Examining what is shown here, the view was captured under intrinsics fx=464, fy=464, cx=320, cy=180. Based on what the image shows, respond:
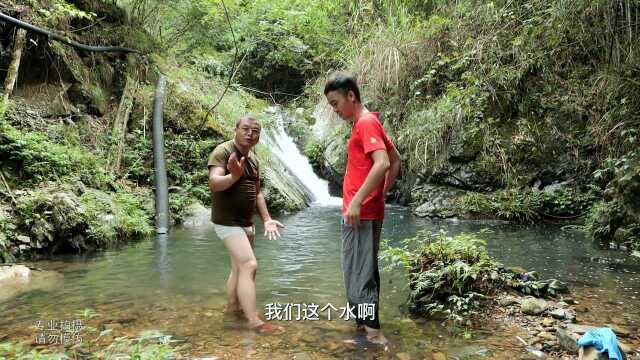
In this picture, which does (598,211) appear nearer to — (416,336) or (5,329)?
(416,336)

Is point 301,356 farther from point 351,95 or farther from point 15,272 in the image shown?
point 15,272

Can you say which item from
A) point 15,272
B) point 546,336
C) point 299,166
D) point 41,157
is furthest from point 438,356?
point 299,166

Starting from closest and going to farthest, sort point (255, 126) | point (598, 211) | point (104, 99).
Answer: point (255, 126) < point (598, 211) < point (104, 99)

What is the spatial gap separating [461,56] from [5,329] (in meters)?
10.7

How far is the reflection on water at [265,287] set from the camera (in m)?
3.37

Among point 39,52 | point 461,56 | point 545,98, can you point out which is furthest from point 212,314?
point 461,56

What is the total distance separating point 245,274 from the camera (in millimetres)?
3646

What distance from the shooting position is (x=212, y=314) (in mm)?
3986

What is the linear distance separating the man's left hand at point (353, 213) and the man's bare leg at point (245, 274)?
98 centimetres

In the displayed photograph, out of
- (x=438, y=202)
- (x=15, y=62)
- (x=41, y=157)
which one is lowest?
(x=438, y=202)

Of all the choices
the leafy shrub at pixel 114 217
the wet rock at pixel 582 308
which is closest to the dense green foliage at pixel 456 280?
the wet rock at pixel 582 308

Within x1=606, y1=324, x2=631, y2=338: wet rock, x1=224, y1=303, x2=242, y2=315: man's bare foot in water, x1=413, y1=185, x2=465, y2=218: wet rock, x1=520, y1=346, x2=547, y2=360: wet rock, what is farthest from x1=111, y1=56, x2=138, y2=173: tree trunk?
x1=606, y1=324, x2=631, y2=338: wet rock

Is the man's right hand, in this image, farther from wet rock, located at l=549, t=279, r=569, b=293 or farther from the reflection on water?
wet rock, located at l=549, t=279, r=569, b=293

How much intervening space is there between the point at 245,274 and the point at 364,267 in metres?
0.98
